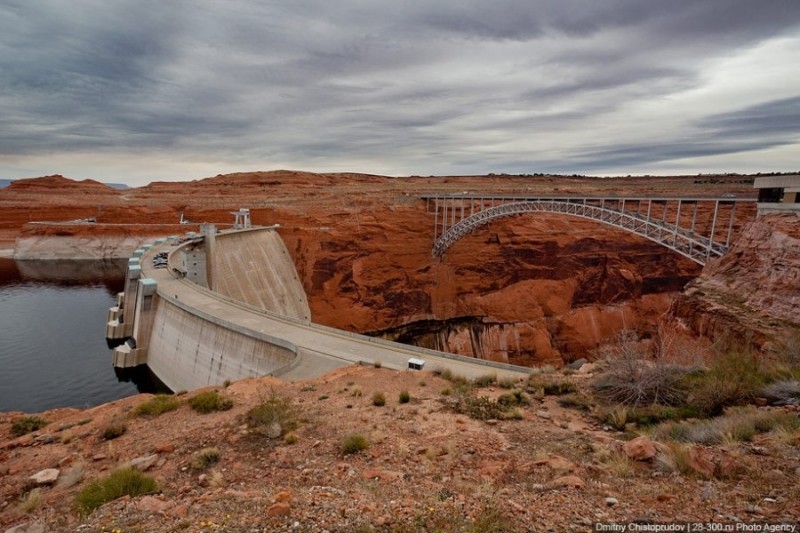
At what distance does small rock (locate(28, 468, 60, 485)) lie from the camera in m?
8.60

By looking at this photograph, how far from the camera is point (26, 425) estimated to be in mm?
12555

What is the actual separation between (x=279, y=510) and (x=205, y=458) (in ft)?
11.1

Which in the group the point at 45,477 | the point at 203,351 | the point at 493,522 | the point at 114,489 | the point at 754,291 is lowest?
the point at 203,351

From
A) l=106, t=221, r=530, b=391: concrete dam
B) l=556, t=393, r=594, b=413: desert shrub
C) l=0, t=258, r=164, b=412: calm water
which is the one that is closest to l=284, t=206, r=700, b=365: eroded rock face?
l=106, t=221, r=530, b=391: concrete dam

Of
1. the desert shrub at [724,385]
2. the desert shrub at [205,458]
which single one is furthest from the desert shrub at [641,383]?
the desert shrub at [205,458]

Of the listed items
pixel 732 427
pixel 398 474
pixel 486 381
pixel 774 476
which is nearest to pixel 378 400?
pixel 486 381

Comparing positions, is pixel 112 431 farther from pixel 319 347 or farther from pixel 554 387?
pixel 554 387

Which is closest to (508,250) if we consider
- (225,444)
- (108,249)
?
(225,444)

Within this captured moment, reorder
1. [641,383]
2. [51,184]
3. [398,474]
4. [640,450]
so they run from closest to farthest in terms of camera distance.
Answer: [640,450] → [398,474] → [641,383] → [51,184]

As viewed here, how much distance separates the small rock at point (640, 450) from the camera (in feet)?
21.9

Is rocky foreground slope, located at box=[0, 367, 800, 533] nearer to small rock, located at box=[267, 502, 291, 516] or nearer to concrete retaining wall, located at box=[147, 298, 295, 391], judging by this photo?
small rock, located at box=[267, 502, 291, 516]

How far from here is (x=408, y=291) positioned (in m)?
42.7

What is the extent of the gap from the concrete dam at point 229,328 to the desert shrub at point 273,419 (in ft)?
22.5

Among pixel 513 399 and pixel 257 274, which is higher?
pixel 513 399
